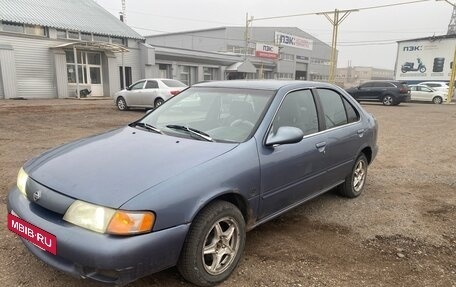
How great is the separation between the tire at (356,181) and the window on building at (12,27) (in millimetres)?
21696

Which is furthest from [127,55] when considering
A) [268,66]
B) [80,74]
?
[268,66]

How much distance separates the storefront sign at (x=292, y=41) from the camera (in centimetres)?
5255

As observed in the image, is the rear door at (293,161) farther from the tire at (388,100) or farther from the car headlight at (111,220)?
the tire at (388,100)

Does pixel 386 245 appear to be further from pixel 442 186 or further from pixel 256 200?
pixel 442 186

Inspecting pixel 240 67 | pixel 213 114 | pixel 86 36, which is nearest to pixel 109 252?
pixel 213 114

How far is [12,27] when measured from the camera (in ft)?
66.5

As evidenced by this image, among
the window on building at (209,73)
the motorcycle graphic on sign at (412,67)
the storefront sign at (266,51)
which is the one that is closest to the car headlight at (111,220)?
the window on building at (209,73)

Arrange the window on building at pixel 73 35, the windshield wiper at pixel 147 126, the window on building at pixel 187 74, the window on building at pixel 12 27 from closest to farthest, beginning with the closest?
the windshield wiper at pixel 147 126 → the window on building at pixel 12 27 → the window on building at pixel 73 35 → the window on building at pixel 187 74

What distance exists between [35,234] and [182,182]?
3.43ft

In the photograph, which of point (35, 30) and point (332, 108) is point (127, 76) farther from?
point (332, 108)

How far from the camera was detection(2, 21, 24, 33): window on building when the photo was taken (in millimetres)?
19938

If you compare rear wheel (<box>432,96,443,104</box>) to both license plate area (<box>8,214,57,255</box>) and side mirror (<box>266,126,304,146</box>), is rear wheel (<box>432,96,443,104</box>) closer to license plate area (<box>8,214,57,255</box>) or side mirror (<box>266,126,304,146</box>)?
side mirror (<box>266,126,304,146</box>)

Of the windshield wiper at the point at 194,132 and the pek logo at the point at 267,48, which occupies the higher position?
the pek logo at the point at 267,48

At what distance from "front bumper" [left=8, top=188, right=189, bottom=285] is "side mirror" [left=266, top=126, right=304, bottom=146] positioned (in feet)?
3.62
